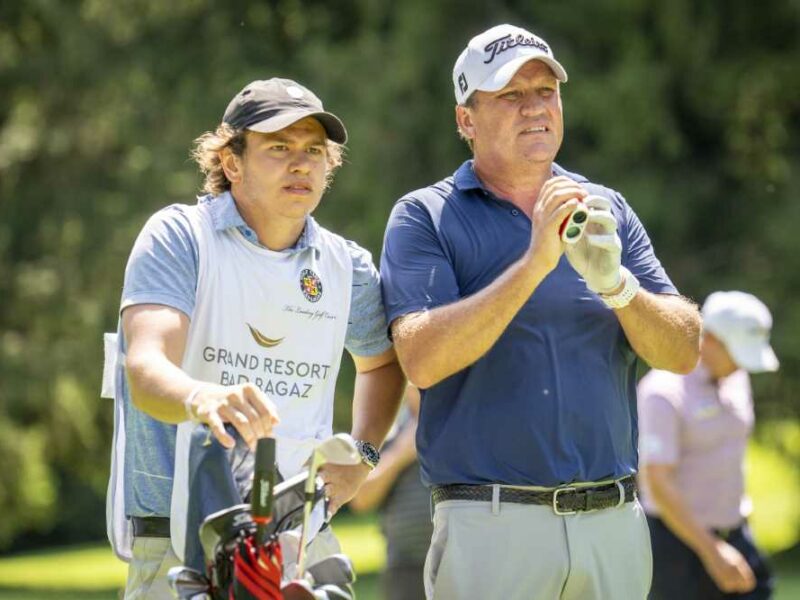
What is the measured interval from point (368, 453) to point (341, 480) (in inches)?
5.9

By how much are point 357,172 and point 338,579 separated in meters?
11.9

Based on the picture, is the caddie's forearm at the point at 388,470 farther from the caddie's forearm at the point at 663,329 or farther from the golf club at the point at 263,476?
the golf club at the point at 263,476

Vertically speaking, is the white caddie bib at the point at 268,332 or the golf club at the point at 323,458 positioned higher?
the white caddie bib at the point at 268,332

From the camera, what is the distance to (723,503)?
7641 millimetres

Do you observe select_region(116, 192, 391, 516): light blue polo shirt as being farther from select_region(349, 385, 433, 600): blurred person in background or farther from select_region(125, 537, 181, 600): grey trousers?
select_region(349, 385, 433, 600): blurred person in background

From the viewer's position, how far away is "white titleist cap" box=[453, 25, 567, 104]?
4703 millimetres

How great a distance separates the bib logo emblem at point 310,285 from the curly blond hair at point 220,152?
31 cm

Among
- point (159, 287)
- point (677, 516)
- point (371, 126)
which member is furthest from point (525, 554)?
point (371, 126)

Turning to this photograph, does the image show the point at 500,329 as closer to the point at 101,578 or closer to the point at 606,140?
the point at 606,140

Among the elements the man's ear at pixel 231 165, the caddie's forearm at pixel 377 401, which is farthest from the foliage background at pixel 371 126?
the man's ear at pixel 231 165

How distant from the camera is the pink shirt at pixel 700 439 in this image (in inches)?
299

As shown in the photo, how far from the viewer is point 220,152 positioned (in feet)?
15.1

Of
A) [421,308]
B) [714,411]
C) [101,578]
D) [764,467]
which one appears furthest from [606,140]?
[764,467]

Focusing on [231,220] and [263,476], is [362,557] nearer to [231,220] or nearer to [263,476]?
[231,220]
